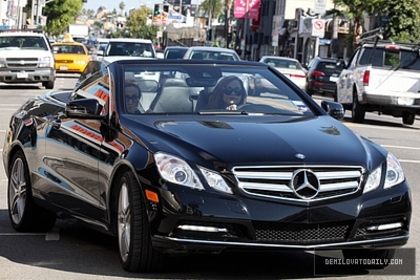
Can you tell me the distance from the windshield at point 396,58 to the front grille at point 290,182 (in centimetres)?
1845

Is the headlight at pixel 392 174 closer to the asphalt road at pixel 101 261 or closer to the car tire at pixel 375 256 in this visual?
the car tire at pixel 375 256

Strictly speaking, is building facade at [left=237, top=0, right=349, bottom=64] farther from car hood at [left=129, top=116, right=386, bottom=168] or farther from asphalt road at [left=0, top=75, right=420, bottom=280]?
car hood at [left=129, top=116, right=386, bottom=168]

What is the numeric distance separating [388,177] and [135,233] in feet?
5.59

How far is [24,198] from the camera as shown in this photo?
888cm

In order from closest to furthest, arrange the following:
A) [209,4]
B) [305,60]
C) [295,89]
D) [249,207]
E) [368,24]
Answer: [249,207] < [295,89] < [368,24] < [305,60] < [209,4]

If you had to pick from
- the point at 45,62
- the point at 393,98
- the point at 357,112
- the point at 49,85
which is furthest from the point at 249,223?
the point at 49,85

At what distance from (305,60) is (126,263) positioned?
75466 millimetres

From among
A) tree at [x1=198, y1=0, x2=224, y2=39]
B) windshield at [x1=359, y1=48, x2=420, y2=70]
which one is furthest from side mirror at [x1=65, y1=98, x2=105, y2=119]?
tree at [x1=198, y1=0, x2=224, y2=39]

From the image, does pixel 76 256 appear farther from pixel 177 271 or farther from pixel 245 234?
pixel 245 234

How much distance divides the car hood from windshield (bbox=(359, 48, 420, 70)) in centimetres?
1740

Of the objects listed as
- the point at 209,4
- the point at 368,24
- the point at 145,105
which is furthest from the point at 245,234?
the point at 209,4

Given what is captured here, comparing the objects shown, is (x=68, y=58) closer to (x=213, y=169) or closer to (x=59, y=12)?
(x=213, y=169)

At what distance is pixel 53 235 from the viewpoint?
28.9 ft

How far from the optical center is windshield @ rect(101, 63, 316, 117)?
7891 millimetres
